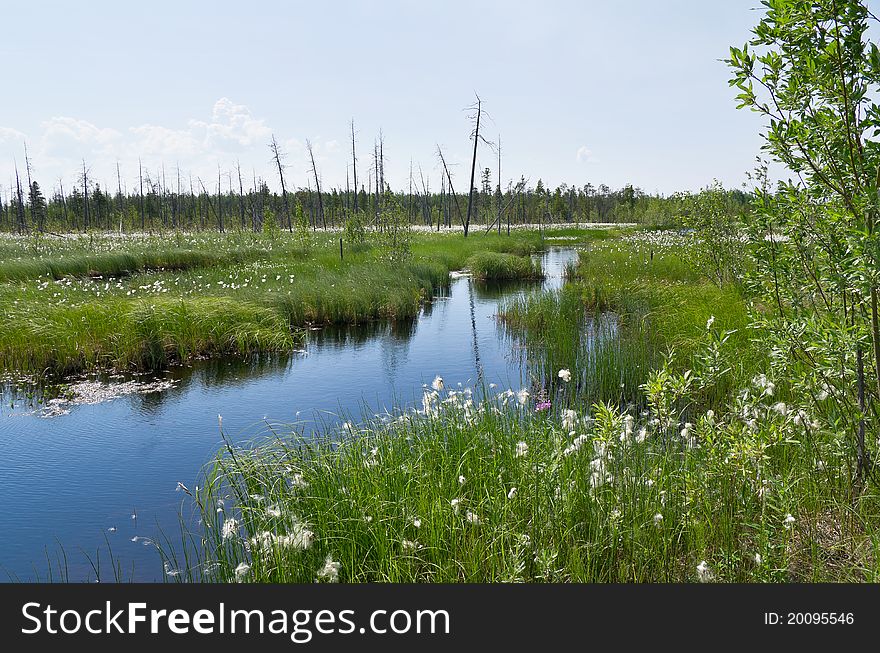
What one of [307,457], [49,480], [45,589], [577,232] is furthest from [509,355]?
[577,232]

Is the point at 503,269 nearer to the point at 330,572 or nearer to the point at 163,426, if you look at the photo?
the point at 163,426

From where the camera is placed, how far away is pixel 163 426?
866 centimetres

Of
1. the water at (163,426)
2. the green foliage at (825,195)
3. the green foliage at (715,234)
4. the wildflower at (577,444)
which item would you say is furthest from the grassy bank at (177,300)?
the green foliage at (825,195)

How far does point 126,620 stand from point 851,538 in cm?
415

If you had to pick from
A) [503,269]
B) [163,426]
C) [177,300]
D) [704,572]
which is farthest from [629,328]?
[503,269]

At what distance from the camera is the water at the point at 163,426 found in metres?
5.55

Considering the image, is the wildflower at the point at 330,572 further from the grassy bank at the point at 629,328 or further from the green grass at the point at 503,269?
the green grass at the point at 503,269

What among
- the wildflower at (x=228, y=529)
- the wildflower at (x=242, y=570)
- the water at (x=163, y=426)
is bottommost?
the water at (x=163, y=426)

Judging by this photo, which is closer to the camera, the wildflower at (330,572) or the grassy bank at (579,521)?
the wildflower at (330,572)

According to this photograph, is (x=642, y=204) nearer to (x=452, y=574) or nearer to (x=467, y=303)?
(x=467, y=303)

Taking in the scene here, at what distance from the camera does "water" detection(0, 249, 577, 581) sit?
5.55 meters

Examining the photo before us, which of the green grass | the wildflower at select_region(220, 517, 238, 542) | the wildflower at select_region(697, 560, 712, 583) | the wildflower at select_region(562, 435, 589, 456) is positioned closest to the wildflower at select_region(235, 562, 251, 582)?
the wildflower at select_region(220, 517, 238, 542)

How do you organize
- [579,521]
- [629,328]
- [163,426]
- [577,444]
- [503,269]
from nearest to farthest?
1. [579,521]
2. [577,444]
3. [163,426]
4. [629,328]
5. [503,269]

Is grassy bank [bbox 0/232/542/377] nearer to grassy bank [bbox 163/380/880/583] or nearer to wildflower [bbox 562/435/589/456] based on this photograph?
grassy bank [bbox 163/380/880/583]
